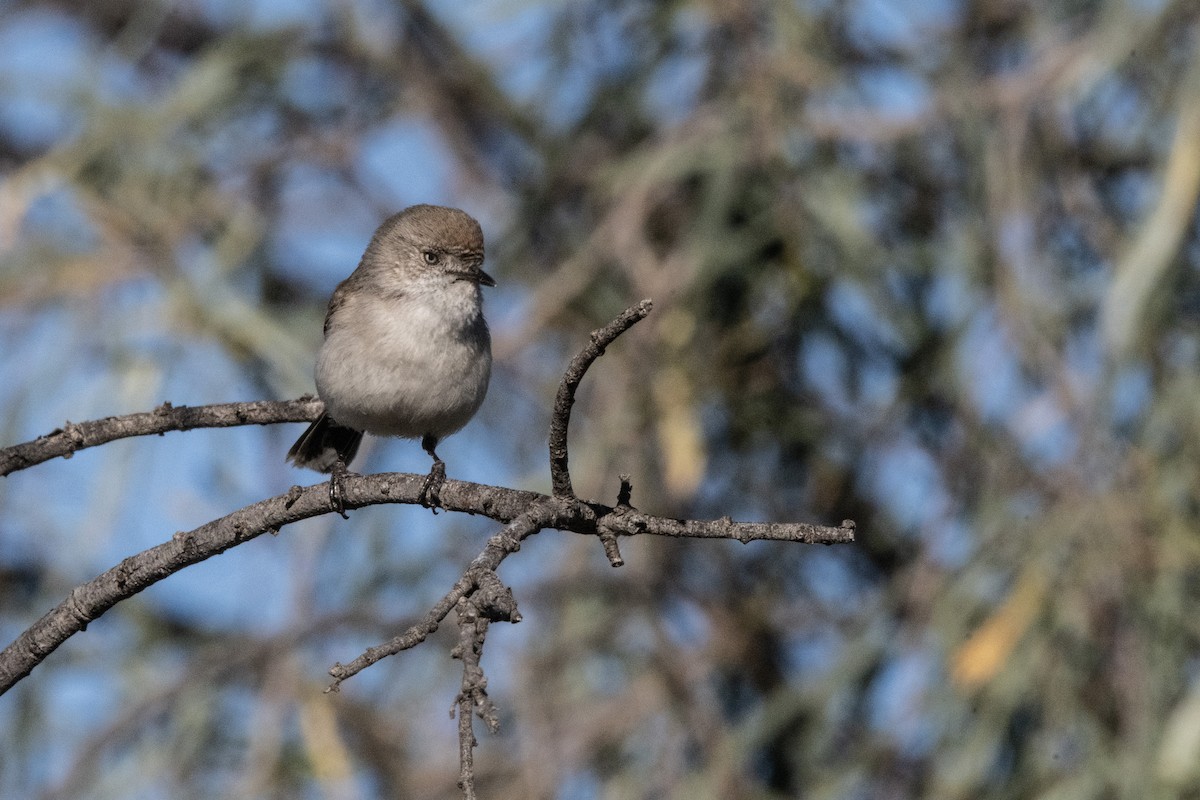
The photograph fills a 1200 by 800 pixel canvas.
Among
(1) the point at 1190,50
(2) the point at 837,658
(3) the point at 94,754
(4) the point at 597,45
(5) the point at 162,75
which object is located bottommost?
(2) the point at 837,658

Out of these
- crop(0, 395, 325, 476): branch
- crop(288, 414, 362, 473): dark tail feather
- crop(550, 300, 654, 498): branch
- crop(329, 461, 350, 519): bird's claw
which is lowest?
crop(550, 300, 654, 498): branch

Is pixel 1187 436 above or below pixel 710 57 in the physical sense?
below

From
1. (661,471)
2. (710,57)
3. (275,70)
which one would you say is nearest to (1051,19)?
(710,57)

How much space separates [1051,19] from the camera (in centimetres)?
478

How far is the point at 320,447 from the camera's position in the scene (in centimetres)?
403

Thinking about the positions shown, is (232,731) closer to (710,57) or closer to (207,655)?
(207,655)

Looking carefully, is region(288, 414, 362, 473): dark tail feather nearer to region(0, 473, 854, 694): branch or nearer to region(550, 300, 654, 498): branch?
region(0, 473, 854, 694): branch

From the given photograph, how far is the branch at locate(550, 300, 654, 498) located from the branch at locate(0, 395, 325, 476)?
0.85 meters

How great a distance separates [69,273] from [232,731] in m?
1.54

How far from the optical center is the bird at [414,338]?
3.53 metres

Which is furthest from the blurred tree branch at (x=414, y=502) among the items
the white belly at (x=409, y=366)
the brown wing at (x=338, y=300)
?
the brown wing at (x=338, y=300)

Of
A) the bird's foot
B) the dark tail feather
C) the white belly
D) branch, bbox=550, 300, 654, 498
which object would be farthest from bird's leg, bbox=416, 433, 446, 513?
the dark tail feather

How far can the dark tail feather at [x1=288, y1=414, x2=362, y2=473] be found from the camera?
4.00m

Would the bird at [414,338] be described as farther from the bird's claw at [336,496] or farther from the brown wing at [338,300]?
the bird's claw at [336,496]
